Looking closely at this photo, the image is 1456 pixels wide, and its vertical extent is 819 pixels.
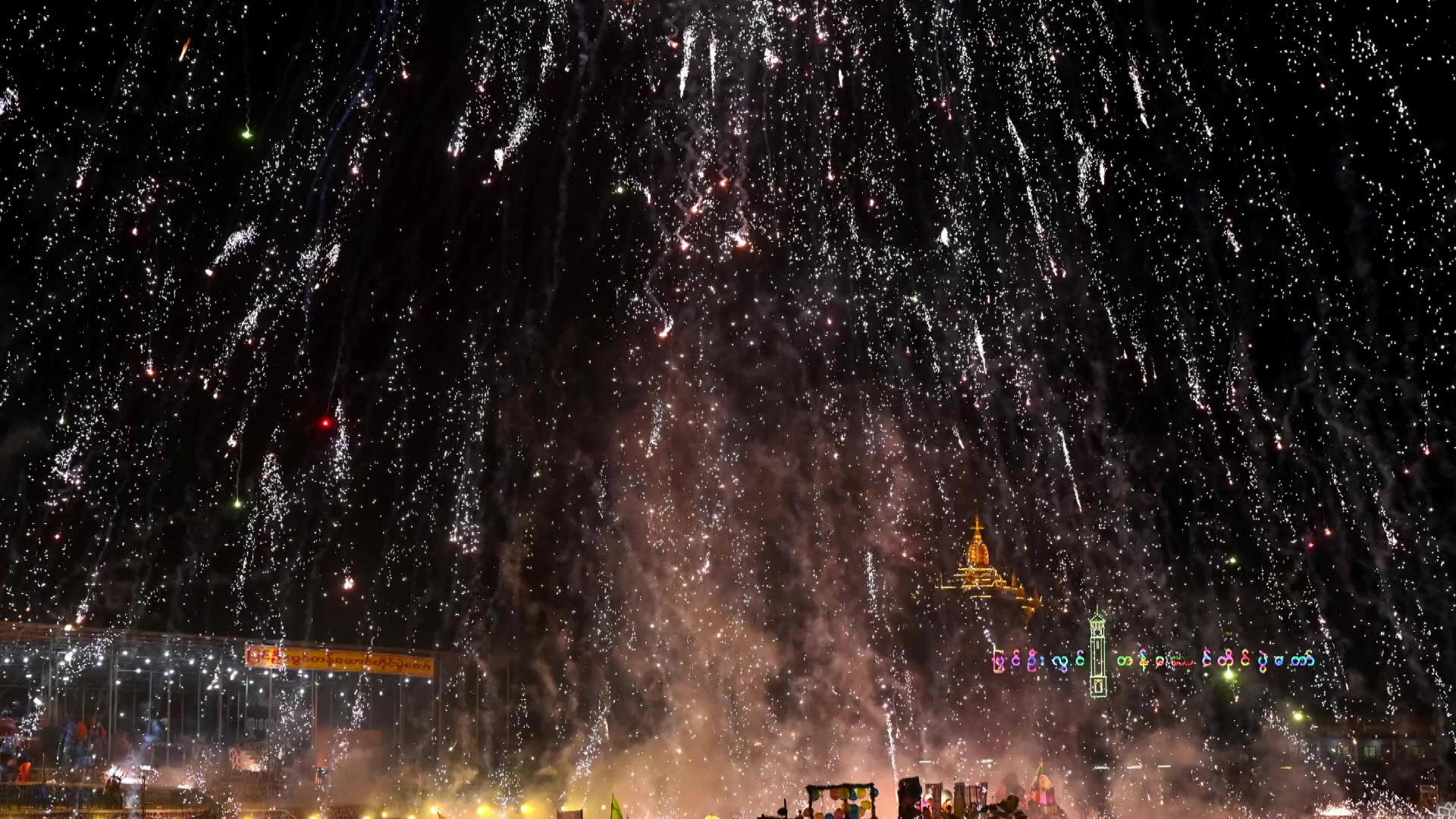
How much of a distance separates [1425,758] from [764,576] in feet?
69.6

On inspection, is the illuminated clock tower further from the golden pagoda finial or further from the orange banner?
the orange banner

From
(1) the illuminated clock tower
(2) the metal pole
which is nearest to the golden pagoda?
(1) the illuminated clock tower

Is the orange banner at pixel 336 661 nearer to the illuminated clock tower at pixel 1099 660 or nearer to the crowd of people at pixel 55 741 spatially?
the crowd of people at pixel 55 741

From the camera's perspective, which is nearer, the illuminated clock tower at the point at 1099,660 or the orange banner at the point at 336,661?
the orange banner at the point at 336,661

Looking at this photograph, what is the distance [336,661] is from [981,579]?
2957 cm

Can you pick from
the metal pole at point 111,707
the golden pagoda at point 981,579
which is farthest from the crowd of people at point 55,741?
the golden pagoda at point 981,579

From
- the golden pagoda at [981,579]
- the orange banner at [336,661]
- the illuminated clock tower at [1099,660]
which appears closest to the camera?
the orange banner at [336,661]

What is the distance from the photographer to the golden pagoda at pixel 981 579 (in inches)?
2069

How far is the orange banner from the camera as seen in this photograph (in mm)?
26922

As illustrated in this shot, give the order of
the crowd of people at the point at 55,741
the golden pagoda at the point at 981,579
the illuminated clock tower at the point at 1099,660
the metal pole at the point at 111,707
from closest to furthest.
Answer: the crowd of people at the point at 55,741, the metal pole at the point at 111,707, the golden pagoda at the point at 981,579, the illuminated clock tower at the point at 1099,660

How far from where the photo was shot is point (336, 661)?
94.2 feet

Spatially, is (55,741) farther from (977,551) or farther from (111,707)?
(977,551)

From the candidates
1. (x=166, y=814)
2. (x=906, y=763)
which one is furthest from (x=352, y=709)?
(x=906, y=763)

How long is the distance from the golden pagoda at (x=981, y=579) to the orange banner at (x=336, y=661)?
84.5ft
